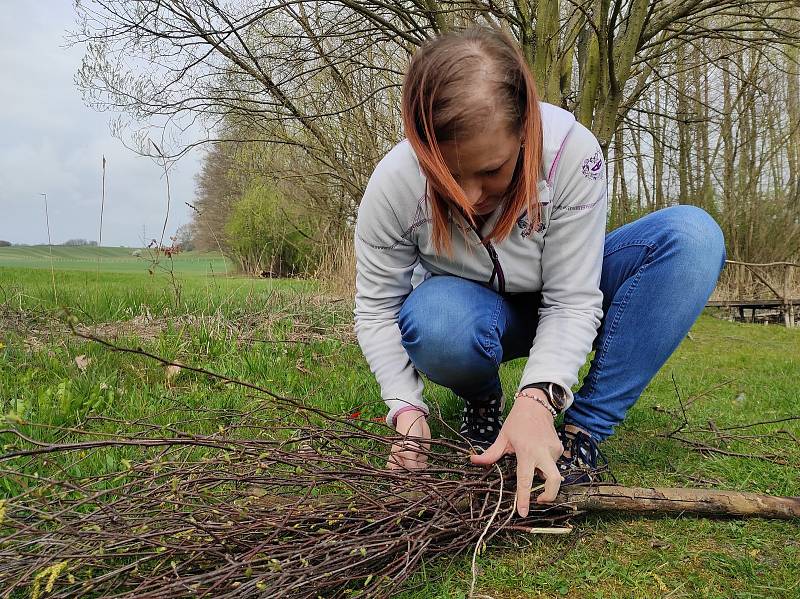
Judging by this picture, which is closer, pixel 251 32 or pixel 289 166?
pixel 251 32

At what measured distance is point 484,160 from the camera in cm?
165

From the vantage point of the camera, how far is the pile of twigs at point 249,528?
133 cm

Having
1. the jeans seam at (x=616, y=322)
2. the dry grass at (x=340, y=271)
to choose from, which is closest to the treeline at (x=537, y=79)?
the dry grass at (x=340, y=271)

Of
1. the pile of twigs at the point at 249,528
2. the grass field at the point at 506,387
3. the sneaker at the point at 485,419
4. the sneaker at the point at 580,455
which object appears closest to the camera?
the pile of twigs at the point at 249,528

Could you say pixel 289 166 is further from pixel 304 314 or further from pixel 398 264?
pixel 398 264

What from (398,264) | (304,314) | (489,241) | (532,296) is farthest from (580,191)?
(304,314)

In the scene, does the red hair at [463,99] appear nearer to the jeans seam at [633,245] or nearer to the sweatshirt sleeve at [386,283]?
the sweatshirt sleeve at [386,283]

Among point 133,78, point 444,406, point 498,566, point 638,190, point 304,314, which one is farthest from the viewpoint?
point 638,190

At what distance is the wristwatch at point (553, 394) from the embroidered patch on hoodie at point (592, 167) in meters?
0.68

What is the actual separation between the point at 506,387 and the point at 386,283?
1385 millimetres

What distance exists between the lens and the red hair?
1618mm

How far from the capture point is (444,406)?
2.89m

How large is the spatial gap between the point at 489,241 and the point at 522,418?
63cm

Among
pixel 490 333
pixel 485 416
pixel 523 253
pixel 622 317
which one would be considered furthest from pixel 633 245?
pixel 485 416
